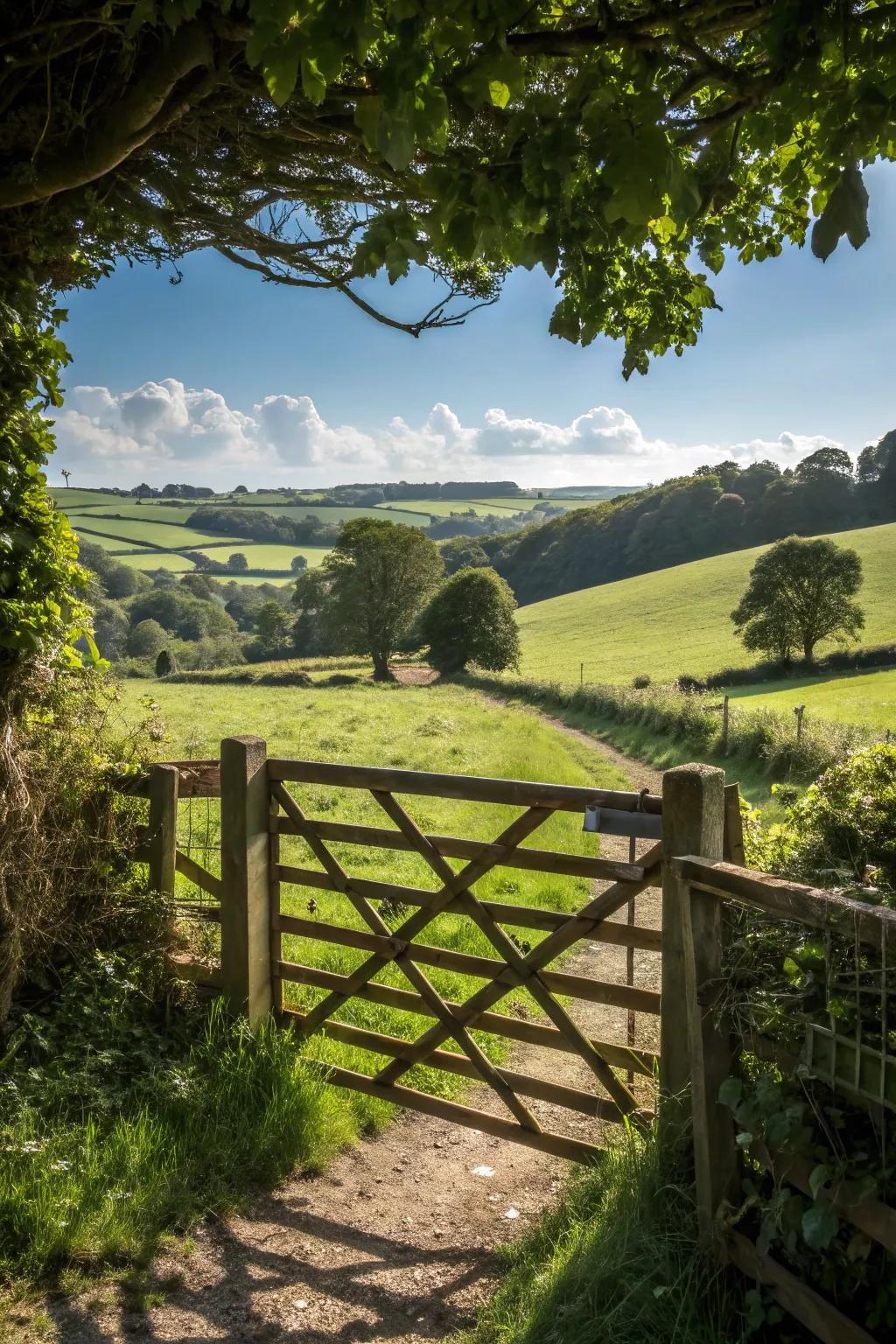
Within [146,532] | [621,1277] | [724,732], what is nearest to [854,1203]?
[621,1277]

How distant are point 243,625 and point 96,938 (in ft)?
267

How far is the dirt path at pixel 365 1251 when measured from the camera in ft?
11.4

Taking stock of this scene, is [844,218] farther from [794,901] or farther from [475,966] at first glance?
[475,966]

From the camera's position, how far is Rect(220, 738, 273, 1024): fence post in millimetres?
5324

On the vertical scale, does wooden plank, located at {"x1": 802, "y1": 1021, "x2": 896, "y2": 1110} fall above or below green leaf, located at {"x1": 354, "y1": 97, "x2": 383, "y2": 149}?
below

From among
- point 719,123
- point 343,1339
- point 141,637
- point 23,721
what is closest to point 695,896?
point 343,1339

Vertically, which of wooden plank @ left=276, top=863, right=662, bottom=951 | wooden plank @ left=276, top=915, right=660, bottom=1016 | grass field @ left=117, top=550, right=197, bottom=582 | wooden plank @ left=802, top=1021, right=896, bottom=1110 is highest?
grass field @ left=117, top=550, right=197, bottom=582

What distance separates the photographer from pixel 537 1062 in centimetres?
616

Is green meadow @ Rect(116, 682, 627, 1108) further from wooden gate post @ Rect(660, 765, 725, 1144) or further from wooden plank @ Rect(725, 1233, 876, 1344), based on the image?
wooden plank @ Rect(725, 1233, 876, 1344)

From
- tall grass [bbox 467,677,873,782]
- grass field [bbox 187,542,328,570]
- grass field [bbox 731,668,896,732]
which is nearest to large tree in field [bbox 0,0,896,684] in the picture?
tall grass [bbox 467,677,873,782]

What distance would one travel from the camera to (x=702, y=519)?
302ft

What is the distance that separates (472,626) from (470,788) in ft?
161

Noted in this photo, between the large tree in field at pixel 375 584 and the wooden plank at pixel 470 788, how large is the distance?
50783mm

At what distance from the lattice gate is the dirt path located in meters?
0.37
